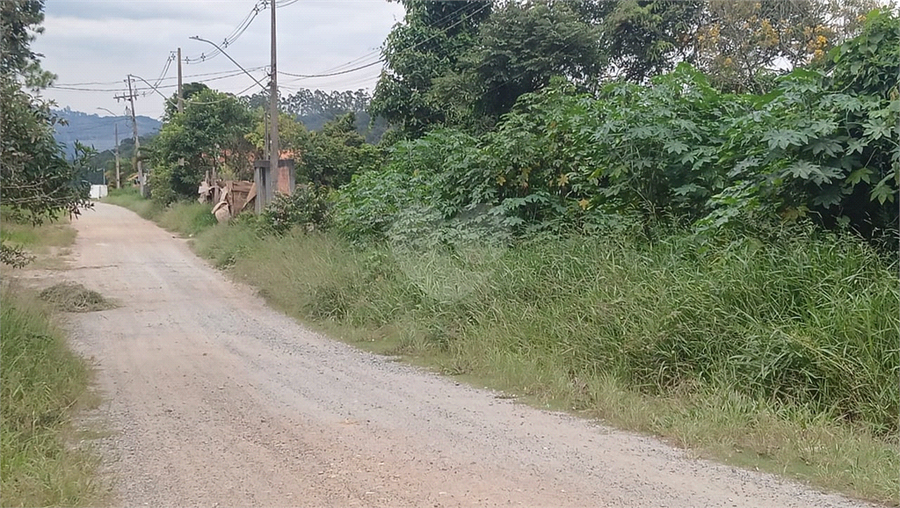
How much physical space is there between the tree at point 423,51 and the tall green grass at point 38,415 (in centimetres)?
1284

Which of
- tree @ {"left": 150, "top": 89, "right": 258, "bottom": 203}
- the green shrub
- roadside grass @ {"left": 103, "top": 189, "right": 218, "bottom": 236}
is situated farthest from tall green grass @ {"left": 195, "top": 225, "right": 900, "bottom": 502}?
tree @ {"left": 150, "top": 89, "right": 258, "bottom": 203}

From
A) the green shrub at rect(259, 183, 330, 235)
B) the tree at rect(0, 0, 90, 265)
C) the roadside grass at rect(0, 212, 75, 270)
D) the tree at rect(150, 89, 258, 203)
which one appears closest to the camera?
the tree at rect(0, 0, 90, 265)

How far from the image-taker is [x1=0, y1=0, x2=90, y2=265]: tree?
8.10 meters

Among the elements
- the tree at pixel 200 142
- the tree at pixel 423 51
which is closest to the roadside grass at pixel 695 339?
the tree at pixel 423 51

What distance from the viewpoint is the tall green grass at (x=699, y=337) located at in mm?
5438

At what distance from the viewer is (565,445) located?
546cm

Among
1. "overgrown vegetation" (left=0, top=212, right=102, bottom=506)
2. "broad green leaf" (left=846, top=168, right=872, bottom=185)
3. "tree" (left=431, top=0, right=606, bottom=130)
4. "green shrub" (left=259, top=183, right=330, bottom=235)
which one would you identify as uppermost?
"tree" (left=431, top=0, right=606, bottom=130)

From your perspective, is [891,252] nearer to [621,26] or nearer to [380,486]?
[380,486]

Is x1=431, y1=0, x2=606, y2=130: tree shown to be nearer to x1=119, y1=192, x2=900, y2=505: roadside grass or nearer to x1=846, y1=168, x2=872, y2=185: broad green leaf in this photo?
x1=119, y1=192, x2=900, y2=505: roadside grass

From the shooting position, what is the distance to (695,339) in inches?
262

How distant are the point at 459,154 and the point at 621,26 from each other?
810cm

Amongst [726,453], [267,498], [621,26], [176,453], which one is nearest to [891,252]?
[726,453]

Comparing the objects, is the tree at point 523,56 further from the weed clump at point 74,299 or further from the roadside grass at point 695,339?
the weed clump at point 74,299

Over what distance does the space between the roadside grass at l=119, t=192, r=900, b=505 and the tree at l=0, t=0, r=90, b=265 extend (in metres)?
3.72
